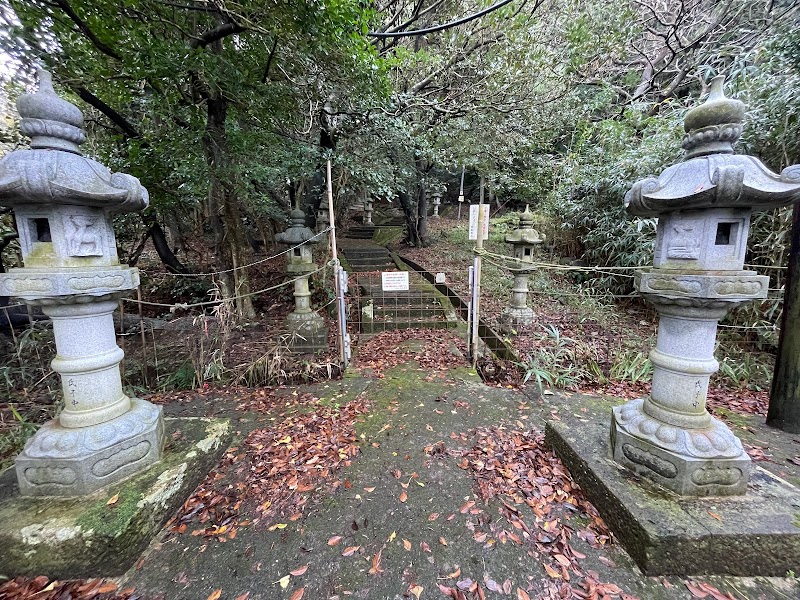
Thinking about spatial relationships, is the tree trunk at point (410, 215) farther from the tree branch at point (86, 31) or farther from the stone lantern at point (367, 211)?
the tree branch at point (86, 31)

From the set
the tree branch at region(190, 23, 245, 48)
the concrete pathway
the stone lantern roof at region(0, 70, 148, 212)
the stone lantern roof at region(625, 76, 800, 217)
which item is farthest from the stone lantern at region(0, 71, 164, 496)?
the stone lantern roof at region(625, 76, 800, 217)

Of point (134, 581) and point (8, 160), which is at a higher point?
point (8, 160)

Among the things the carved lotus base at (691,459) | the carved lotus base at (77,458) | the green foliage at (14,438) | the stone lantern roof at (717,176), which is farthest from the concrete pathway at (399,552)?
the stone lantern roof at (717,176)

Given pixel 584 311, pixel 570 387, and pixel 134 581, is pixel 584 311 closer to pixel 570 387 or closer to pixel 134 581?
pixel 570 387

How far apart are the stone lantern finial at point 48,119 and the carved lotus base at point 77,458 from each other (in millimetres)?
1714

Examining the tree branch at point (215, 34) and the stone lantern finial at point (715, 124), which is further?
the tree branch at point (215, 34)

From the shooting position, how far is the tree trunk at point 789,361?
9.64ft

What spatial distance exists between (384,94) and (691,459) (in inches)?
207

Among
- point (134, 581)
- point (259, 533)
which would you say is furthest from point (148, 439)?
point (259, 533)

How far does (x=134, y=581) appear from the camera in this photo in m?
1.81

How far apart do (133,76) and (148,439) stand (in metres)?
4.38

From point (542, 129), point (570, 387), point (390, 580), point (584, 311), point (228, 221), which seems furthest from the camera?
point (542, 129)

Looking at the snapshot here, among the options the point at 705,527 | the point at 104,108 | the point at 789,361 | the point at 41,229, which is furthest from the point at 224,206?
the point at 789,361

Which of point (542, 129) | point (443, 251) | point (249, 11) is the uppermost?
point (542, 129)
